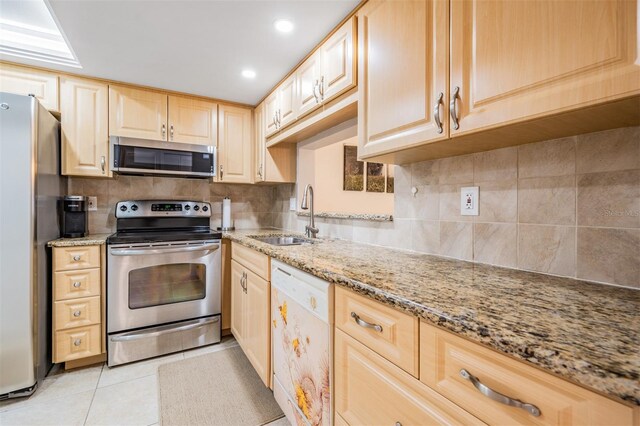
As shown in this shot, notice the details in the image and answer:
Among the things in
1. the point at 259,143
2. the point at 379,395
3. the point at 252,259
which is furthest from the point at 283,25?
the point at 379,395

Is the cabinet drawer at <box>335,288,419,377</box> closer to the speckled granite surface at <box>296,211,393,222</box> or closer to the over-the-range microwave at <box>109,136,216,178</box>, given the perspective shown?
the speckled granite surface at <box>296,211,393,222</box>

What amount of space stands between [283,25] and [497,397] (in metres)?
1.84

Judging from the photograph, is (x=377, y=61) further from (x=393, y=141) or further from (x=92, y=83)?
(x=92, y=83)

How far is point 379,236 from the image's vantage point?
5.79 ft

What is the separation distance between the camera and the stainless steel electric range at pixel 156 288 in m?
2.14

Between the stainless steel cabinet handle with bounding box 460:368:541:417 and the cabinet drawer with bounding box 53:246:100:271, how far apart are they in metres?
2.42

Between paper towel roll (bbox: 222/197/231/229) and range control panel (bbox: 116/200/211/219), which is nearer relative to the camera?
range control panel (bbox: 116/200/211/219)

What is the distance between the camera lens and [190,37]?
177cm

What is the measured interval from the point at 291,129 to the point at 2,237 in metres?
1.88

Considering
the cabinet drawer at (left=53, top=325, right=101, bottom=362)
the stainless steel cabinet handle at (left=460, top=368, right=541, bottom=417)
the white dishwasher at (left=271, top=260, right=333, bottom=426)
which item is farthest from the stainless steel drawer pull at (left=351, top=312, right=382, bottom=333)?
the cabinet drawer at (left=53, top=325, right=101, bottom=362)

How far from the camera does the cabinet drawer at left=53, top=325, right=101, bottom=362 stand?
2.02 m

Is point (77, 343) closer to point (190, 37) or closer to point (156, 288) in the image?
point (156, 288)

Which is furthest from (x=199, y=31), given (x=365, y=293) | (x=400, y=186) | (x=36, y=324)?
(x=36, y=324)

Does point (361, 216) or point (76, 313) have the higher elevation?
point (361, 216)
